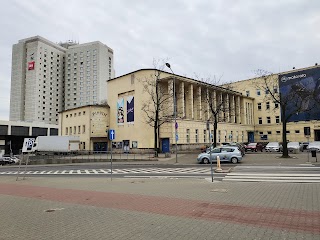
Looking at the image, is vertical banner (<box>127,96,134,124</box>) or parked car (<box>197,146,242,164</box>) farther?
vertical banner (<box>127,96,134,124</box>)

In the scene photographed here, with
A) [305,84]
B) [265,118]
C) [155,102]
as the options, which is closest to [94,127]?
[155,102]

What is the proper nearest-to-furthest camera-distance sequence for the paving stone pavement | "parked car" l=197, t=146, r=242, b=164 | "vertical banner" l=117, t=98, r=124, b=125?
the paving stone pavement < "parked car" l=197, t=146, r=242, b=164 < "vertical banner" l=117, t=98, r=124, b=125

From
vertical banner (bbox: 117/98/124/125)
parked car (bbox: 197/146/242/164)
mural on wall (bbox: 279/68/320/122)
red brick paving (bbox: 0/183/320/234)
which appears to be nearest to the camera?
red brick paving (bbox: 0/183/320/234)

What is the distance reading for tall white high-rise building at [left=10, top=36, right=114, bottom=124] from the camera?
117312mm

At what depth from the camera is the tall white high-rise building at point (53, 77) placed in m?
117

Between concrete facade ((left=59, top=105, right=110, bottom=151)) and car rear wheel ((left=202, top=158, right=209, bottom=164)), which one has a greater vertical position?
concrete facade ((left=59, top=105, right=110, bottom=151))

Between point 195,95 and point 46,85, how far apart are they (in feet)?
294

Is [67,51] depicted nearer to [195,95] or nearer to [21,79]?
[21,79]

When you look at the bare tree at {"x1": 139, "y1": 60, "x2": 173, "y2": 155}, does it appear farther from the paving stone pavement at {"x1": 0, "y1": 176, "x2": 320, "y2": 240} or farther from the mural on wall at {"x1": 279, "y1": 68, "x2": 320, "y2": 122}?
the paving stone pavement at {"x1": 0, "y1": 176, "x2": 320, "y2": 240}

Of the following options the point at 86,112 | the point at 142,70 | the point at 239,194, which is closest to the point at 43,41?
the point at 86,112

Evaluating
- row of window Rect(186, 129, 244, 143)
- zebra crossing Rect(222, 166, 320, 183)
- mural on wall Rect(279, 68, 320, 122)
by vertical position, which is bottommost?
zebra crossing Rect(222, 166, 320, 183)

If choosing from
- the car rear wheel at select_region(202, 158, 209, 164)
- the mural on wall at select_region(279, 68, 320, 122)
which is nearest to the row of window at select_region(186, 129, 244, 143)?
the mural on wall at select_region(279, 68, 320, 122)

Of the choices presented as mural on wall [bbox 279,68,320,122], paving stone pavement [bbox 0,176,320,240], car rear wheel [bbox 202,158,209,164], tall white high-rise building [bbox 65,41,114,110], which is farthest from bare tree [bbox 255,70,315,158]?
tall white high-rise building [bbox 65,41,114,110]

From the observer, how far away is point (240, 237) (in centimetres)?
508
